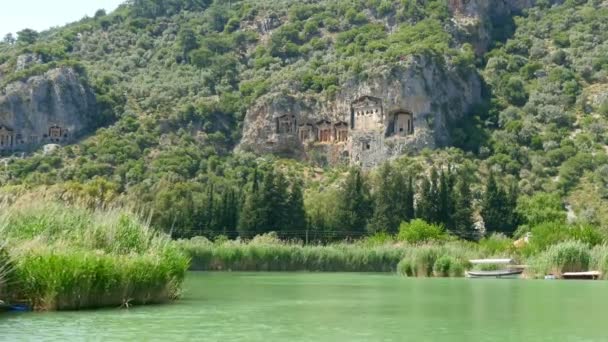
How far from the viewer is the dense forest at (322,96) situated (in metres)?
77.1

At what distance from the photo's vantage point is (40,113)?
111m

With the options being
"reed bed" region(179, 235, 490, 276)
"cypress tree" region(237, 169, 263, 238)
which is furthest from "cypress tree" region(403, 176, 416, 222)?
"reed bed" region(179, 235, 490, 276)

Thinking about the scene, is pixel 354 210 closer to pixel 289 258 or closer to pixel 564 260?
pixel 289 258

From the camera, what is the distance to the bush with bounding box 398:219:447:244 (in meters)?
66.6

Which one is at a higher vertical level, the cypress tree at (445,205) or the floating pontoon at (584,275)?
the cypress tree at (445,205)

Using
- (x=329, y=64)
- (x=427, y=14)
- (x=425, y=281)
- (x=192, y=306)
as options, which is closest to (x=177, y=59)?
(x=329, y=64)

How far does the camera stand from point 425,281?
151ft

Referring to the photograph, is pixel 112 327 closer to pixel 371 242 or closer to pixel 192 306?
pixel 192 306

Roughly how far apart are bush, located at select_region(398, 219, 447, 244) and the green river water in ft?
91.5

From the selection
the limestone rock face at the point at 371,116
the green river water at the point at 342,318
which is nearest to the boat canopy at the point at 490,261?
the green river water at the point at 342,318

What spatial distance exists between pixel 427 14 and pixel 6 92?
59.2m

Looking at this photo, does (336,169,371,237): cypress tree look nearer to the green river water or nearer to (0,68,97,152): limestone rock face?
the green river water

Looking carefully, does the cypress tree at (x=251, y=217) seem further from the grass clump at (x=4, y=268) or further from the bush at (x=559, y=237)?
the grass clump at (x=4, y=268)

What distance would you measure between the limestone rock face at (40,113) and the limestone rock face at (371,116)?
21717 mm
